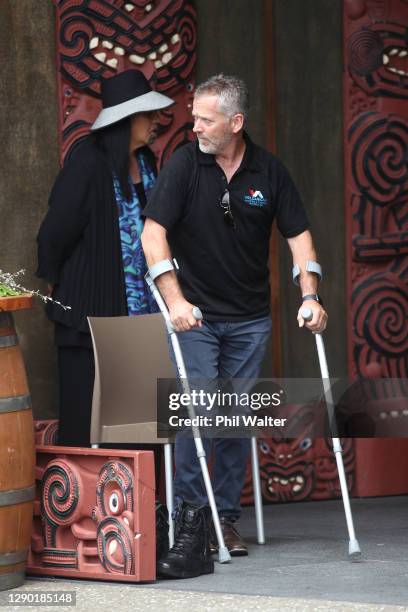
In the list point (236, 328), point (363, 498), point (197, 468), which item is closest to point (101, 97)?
point (236, 328)

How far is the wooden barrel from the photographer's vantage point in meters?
5.17

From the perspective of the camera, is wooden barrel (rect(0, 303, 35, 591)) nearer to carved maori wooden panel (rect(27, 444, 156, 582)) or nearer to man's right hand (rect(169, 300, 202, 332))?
carved maori wooden panel (rect(27, 444, 156, 582))

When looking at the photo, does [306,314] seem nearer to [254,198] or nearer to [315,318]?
[315,318]

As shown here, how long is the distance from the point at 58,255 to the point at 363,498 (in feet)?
7.14

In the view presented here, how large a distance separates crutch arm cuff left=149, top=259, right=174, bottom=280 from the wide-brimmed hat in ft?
3.26

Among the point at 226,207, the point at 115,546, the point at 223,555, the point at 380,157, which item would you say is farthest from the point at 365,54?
the point at 115,546

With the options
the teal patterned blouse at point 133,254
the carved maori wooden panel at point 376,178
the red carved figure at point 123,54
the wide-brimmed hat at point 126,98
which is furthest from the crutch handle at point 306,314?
the carved maori wooden panel at point 376,178

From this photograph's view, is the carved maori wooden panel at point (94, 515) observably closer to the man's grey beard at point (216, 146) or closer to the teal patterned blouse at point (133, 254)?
the teal patterned blouse at point (133, 254)

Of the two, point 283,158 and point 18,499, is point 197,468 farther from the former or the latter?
point 283,158

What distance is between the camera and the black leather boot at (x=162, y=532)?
5547 mm

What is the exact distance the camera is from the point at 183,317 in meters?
5.64

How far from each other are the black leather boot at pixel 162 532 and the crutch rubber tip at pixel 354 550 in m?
0.74

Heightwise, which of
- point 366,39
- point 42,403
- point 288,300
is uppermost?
point 366,39

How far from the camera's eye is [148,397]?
21.0ft
